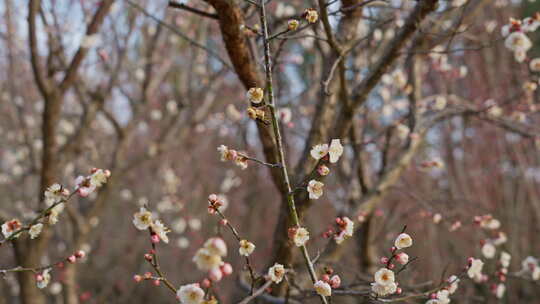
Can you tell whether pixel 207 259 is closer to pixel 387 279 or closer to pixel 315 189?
pixel 315 189

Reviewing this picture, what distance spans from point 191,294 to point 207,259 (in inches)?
7.0

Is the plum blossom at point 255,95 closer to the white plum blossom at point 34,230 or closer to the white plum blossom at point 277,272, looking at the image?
the white plum blossom at point 277,272

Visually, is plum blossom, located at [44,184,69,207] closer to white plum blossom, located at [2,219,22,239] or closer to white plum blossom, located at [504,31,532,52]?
white plum blossom, located at [2,219,22,239]

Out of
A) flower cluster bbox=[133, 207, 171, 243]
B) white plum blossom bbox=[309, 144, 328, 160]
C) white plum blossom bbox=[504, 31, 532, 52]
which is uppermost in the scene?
white plum blossom bbox=[504, 31, 532, 52]

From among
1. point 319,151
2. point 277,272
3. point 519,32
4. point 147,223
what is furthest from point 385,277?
point 519,32

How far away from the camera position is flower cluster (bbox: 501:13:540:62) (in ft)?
5.90

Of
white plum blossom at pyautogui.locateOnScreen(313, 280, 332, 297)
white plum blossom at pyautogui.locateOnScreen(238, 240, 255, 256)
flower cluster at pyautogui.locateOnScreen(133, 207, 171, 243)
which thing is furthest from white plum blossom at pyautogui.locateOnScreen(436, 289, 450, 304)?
flower cluster at pyautogui.locateOnScreen(133, 207, 171, 243)

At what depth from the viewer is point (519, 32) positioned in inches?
73.4

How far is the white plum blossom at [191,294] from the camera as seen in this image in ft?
3.47

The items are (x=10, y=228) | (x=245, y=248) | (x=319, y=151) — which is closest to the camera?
(x=245, y=248)

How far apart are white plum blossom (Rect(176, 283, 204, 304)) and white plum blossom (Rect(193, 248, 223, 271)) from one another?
0.42 feet

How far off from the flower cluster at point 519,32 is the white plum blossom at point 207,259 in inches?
65.7

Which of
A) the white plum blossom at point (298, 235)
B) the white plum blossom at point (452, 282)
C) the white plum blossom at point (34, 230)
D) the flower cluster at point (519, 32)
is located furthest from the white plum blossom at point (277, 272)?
the flower cluster at point (519, 32)

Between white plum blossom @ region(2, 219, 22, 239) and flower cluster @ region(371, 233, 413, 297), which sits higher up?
white plum blossom @ region(2, 219, 22, 239)
